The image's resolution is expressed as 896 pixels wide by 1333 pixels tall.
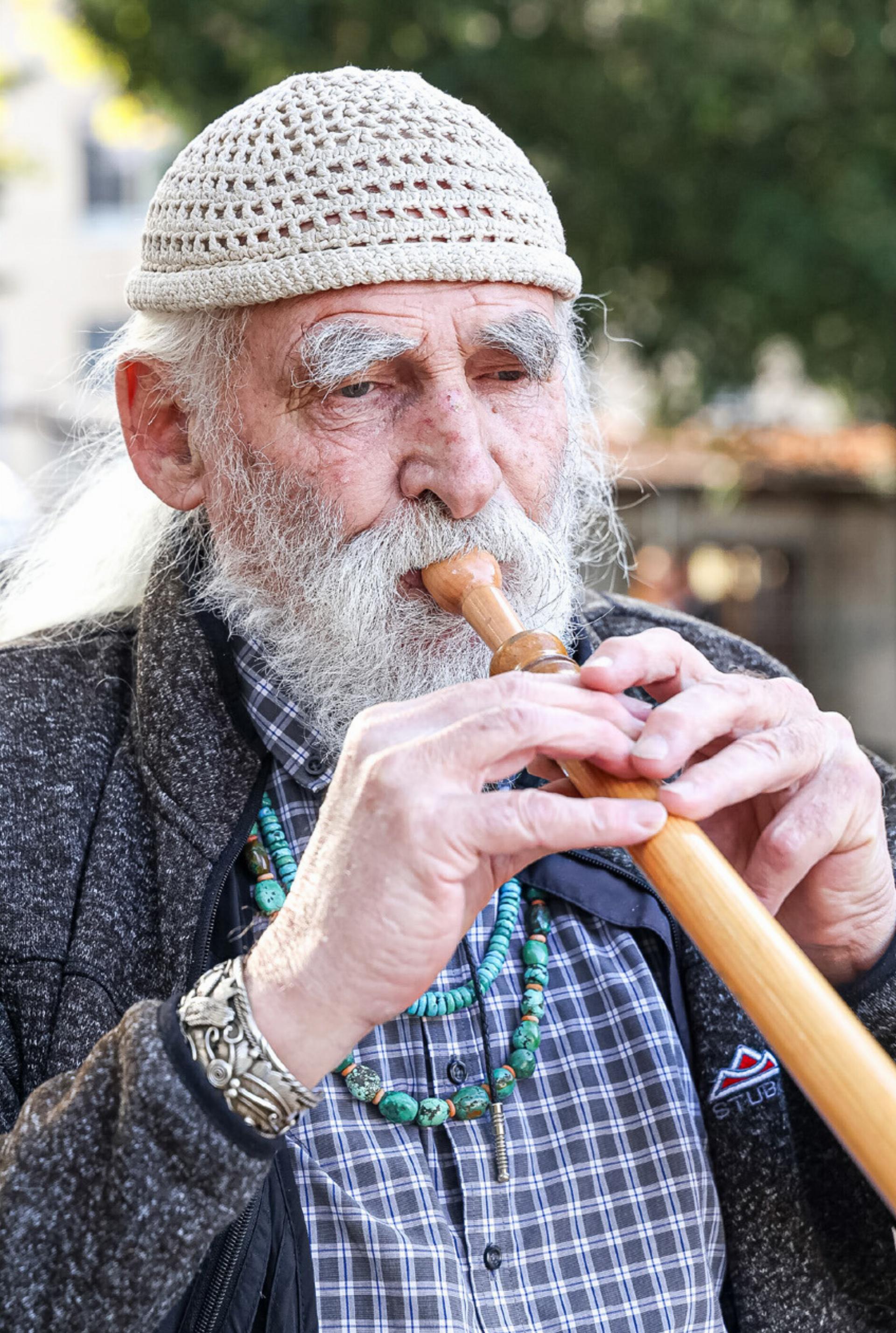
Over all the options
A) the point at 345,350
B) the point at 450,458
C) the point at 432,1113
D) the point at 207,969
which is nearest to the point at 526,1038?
the point at 432,1113

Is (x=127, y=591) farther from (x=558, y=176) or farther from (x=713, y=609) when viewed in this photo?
(x=713, y=609)

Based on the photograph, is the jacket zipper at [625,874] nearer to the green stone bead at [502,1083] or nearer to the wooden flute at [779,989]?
the green stone bead at [502,1083]

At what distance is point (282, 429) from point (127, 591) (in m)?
0.56

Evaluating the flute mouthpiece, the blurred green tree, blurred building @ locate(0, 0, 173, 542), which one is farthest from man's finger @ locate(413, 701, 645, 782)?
blurred building @ locate(0, 0, 173, 542)

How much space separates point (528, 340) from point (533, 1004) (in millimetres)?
879

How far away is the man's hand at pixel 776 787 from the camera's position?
1395 millimetres

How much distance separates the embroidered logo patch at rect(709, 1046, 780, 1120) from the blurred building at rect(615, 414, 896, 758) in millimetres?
12167

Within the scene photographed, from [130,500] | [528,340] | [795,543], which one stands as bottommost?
[795,543]

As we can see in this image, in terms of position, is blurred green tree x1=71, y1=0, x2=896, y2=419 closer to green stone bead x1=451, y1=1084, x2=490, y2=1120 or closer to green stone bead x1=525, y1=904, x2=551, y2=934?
green stone bead x1=525, y1=904, x2=551, y2=934

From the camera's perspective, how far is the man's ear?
2135 mm

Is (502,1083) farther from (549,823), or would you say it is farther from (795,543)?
(795,543)

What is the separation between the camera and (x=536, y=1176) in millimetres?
1794

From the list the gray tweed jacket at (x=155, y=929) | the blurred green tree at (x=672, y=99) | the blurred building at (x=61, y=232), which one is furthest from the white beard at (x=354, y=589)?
the blurred building at (x=61, y=232)

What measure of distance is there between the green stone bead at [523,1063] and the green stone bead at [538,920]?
A: 0.55 ft
